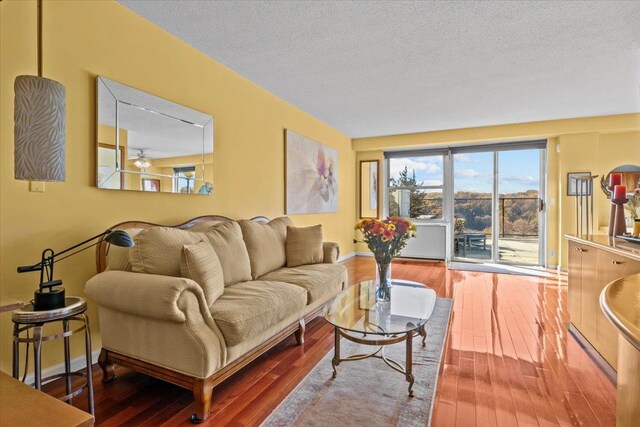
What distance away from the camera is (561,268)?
548cm

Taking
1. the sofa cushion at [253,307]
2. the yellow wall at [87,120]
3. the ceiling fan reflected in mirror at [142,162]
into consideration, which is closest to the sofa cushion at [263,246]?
the sofa cushion at [253,307]

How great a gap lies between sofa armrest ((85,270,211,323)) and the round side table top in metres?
0.24

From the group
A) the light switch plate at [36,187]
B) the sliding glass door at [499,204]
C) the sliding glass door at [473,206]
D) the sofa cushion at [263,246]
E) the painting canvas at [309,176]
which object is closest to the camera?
the light switch plate at [36,187]

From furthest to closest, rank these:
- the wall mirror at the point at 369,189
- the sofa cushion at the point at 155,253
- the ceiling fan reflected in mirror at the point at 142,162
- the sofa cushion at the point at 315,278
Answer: the wall mirror at the point at 369,189
the sofa cushion at the point at 315,278
the ceiling fan reflected in mirror at the point at 142,162
the sofa cushion at the point at 155,253

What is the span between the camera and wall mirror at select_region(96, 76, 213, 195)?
231 centimetres

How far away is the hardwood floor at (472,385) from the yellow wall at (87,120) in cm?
78

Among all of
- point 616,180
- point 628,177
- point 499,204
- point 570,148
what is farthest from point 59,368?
point 628,177

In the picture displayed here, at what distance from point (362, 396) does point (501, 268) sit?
4.87 meters

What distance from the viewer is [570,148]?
5.45m

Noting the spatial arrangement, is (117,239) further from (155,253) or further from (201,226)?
(201,226)

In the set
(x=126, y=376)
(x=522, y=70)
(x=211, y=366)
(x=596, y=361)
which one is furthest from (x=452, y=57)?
(x=126, y=376)

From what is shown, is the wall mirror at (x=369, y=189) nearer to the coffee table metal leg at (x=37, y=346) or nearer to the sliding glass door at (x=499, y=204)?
the sliding glass door at (x=499, y=204)

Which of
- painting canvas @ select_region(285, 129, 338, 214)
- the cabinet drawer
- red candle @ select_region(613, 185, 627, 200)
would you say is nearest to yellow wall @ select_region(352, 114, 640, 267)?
painting canvas @ select_region(285, 129, 338, 214)

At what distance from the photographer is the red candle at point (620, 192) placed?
2596 millimetres
